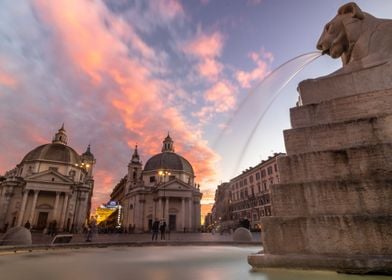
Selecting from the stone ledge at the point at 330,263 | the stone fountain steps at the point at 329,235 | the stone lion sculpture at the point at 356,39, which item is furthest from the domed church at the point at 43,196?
the stone lion sculpture at the point at 356,39

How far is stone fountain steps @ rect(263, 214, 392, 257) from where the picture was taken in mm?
3070

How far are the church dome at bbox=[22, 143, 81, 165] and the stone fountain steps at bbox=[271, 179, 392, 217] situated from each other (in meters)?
65.0

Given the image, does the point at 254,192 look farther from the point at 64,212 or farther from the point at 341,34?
the point at 341,34

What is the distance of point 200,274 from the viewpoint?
134 inches

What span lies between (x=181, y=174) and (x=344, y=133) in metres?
60.1

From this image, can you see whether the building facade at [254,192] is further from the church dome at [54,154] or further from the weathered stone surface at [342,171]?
the weathered stone surface at [342,171]

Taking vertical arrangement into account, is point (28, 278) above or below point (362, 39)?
below

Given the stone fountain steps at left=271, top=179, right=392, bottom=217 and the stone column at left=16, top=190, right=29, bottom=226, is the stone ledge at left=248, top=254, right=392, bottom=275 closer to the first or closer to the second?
the stone fountain steps at left=271, top=179, right=392, bottom=217

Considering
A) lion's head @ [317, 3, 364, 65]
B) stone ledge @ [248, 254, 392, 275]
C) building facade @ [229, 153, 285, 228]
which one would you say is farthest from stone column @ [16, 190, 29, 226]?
lion's head @ [317, 3, 364, 65]

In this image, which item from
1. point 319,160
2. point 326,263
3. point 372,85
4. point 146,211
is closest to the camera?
point 326,263

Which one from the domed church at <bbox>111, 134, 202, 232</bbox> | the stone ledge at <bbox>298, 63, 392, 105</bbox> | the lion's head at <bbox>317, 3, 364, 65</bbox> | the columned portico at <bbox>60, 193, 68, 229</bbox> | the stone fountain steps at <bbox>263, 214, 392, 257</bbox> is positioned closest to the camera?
the stone fountain steps at <bbox>263, 214, 392, 257</bbox>

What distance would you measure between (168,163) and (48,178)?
2845 centimetres

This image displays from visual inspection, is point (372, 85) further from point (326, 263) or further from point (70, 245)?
point (70, 245)

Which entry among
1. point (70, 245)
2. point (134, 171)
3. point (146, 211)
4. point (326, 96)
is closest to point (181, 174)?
point (146, 211)
